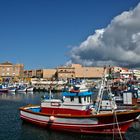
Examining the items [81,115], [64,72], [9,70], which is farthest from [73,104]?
[64,72]

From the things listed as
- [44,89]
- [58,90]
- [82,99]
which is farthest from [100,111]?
[44,89]

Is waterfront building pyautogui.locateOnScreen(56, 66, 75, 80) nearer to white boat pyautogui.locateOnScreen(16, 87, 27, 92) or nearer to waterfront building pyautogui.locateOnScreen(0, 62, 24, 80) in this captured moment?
waterfront building pyautogui.locateOnScreen(0, 62, 24, 80)

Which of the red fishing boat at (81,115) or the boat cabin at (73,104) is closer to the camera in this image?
the red fishing boat at (81,115)

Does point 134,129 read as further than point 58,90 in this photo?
No

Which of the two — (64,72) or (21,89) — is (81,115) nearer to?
(21,89)

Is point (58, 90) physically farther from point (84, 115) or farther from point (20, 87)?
point (84, 115)

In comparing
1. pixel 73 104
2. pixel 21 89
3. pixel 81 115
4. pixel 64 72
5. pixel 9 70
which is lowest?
pixel 81 115

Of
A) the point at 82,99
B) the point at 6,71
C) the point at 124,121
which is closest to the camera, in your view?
the point at 124,121

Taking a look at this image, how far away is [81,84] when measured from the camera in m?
34.8

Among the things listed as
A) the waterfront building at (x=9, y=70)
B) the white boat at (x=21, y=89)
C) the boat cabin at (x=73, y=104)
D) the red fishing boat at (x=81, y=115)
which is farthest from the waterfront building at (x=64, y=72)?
the boat cabin at (x=73, y=104)

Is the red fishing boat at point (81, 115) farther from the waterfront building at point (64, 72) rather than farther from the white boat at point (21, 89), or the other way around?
the waterfront building at point (64, 72)

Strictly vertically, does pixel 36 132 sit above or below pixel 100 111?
below

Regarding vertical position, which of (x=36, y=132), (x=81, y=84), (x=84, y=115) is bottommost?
(x=36, y=132)

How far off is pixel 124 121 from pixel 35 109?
42.4ft
